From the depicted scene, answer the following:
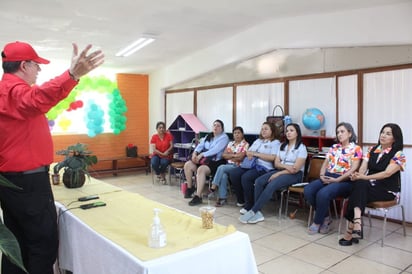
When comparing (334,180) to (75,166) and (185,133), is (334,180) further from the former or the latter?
(185,133)

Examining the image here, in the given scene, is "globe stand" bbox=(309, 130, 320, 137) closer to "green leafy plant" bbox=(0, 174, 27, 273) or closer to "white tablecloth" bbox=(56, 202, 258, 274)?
"white tablecloth" bbox=(56, 202, 258, 274)

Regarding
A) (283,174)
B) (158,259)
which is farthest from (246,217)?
(158,259)

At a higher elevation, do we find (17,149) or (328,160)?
(17,149)

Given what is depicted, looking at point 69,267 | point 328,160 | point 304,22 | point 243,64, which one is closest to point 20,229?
point 69,267

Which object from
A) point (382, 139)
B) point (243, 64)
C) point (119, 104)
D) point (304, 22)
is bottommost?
point (382, 139)

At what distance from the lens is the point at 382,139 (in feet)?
12.6

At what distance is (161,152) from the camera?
7.25 meters

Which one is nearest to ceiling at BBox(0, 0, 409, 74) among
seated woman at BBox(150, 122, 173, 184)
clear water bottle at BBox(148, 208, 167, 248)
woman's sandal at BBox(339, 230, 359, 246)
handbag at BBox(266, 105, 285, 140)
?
handbag at BBox(266, 105, 285, 140)

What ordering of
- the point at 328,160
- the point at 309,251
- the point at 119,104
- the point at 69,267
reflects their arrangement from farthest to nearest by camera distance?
the point at 119,104, the point at 328,160, the point at 309,251, the point at 69,267

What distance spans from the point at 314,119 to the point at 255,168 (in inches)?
43.5

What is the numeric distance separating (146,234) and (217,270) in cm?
44

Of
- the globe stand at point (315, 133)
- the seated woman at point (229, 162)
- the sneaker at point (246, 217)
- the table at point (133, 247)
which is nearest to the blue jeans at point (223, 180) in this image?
the seated woman at point (229, 162)

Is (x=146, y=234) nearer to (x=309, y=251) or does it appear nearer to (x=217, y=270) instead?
(x=217, y=270)

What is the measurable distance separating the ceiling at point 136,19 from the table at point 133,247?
9.27 feet
